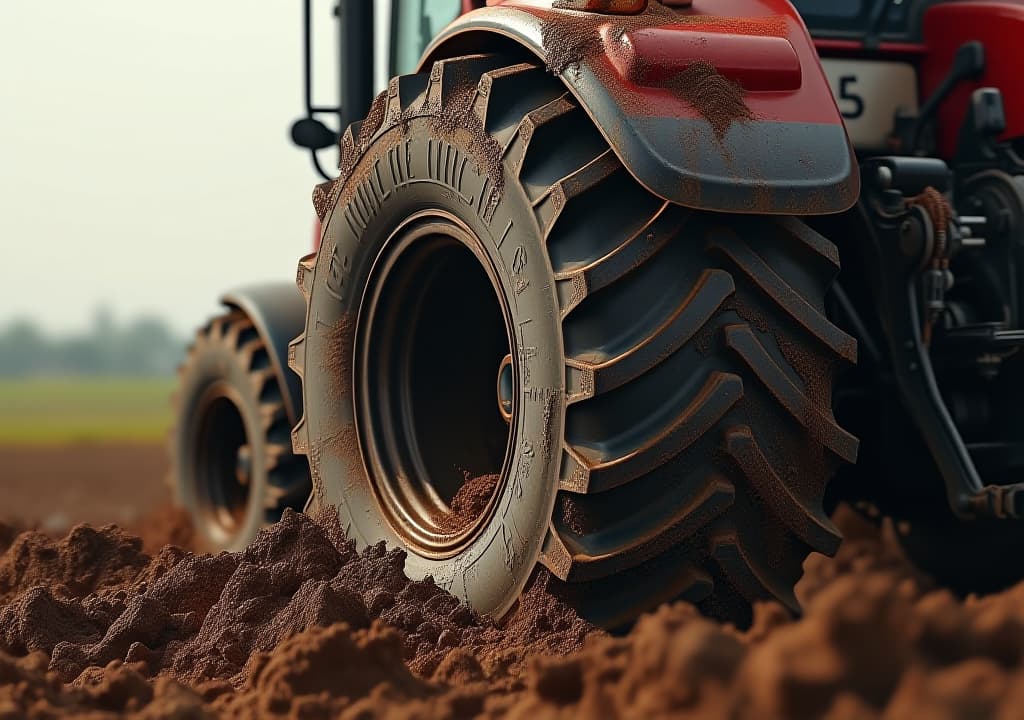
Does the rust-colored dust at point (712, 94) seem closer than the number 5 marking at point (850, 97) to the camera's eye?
Yes

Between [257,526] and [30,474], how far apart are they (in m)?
9.77

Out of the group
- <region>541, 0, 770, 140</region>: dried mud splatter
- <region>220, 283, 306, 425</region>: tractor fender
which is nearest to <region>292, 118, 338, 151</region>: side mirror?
<region>220, 283, 306, 425</region>: tractor fender

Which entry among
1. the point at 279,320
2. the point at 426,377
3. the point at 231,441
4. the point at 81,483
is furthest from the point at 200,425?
the point at 81,483

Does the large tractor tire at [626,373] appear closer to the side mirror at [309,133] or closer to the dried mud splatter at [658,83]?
the dried mud splatter at [658,83]

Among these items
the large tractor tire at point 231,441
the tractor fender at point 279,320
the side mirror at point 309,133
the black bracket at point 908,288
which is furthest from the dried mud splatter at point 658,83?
the large tractor tire at point 231,441

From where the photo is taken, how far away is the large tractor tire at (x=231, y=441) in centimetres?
480

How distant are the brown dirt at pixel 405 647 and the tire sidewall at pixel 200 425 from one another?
0.83 meters

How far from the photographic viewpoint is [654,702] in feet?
5.55

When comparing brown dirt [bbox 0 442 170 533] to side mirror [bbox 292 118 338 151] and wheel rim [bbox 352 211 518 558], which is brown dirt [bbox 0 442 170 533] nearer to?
side mirror [bbox 292 118 338 151]

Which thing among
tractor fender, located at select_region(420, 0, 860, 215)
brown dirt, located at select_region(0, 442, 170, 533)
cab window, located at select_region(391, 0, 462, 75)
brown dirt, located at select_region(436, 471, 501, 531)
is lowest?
brown dirt, located at select_region(0, 442, 170, 533)

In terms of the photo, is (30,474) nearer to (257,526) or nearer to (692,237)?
(257,526)

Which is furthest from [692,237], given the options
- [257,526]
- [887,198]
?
[257,526]

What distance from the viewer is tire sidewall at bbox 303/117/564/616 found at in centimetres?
282

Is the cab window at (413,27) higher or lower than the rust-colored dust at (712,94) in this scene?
lower
